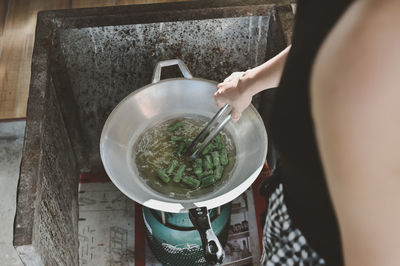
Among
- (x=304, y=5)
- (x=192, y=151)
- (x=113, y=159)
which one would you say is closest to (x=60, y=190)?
(x=113, y=159)

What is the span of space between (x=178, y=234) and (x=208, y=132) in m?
0.31

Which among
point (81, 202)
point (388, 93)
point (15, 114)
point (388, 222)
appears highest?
point (15, 114)

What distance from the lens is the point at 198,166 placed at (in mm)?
1238

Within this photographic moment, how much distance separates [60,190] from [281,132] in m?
0.92

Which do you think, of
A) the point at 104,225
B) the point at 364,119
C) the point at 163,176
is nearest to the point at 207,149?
the point at 163,176

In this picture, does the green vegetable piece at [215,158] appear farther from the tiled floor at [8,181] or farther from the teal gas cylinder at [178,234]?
the tiled floor at [8,181]

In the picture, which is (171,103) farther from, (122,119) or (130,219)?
(130,219)

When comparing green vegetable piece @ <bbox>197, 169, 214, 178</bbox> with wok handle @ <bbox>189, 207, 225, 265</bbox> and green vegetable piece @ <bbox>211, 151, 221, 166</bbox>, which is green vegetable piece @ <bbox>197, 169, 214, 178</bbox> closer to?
green vegetable piece @ <bbox>211, 151, 221, 166</bbox>

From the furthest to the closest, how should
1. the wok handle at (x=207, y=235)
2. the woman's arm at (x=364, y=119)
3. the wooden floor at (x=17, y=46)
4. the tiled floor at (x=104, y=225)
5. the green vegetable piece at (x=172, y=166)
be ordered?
the wooden floor at (x=17, y=46), the tiled floor at (x=104, y=225), the green vegetable piece at (x=172, y=166), the wok handle at (x=207, y=235), the woman's arm at (x=364, y=119)

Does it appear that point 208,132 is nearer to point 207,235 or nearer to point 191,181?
point 191,181

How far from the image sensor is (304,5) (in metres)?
0.53

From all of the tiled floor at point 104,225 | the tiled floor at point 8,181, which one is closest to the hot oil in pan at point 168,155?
the tiled floor at point 104,225

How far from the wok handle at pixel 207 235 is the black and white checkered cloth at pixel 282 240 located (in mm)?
109

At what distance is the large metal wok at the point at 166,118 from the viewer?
1.02 m
